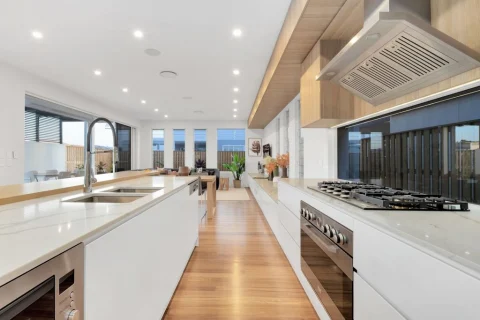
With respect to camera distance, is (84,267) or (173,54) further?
(173,54)

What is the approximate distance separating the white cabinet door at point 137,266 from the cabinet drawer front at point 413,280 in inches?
39.2

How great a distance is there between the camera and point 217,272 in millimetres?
2363

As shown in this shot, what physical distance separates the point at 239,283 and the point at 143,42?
10.2 ft

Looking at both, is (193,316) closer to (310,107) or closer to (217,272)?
(217,272)

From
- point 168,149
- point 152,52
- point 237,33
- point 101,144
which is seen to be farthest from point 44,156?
point 237,33

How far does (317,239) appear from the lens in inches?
60.4

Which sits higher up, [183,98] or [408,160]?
[183,98]

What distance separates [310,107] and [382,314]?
75.1 inches

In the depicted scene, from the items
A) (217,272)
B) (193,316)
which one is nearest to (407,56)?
(193,316)

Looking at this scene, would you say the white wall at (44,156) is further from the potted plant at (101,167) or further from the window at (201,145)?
the window at (201,145)

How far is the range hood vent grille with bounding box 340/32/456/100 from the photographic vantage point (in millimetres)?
1168

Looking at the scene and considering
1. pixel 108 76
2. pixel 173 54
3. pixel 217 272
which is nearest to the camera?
pixel 217 272

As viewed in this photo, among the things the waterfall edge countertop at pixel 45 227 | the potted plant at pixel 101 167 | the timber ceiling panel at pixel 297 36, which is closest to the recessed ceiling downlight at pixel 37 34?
the waterfall edge countertop at pixel 45 227

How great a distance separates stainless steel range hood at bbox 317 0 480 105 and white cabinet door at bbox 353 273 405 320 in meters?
1.08
